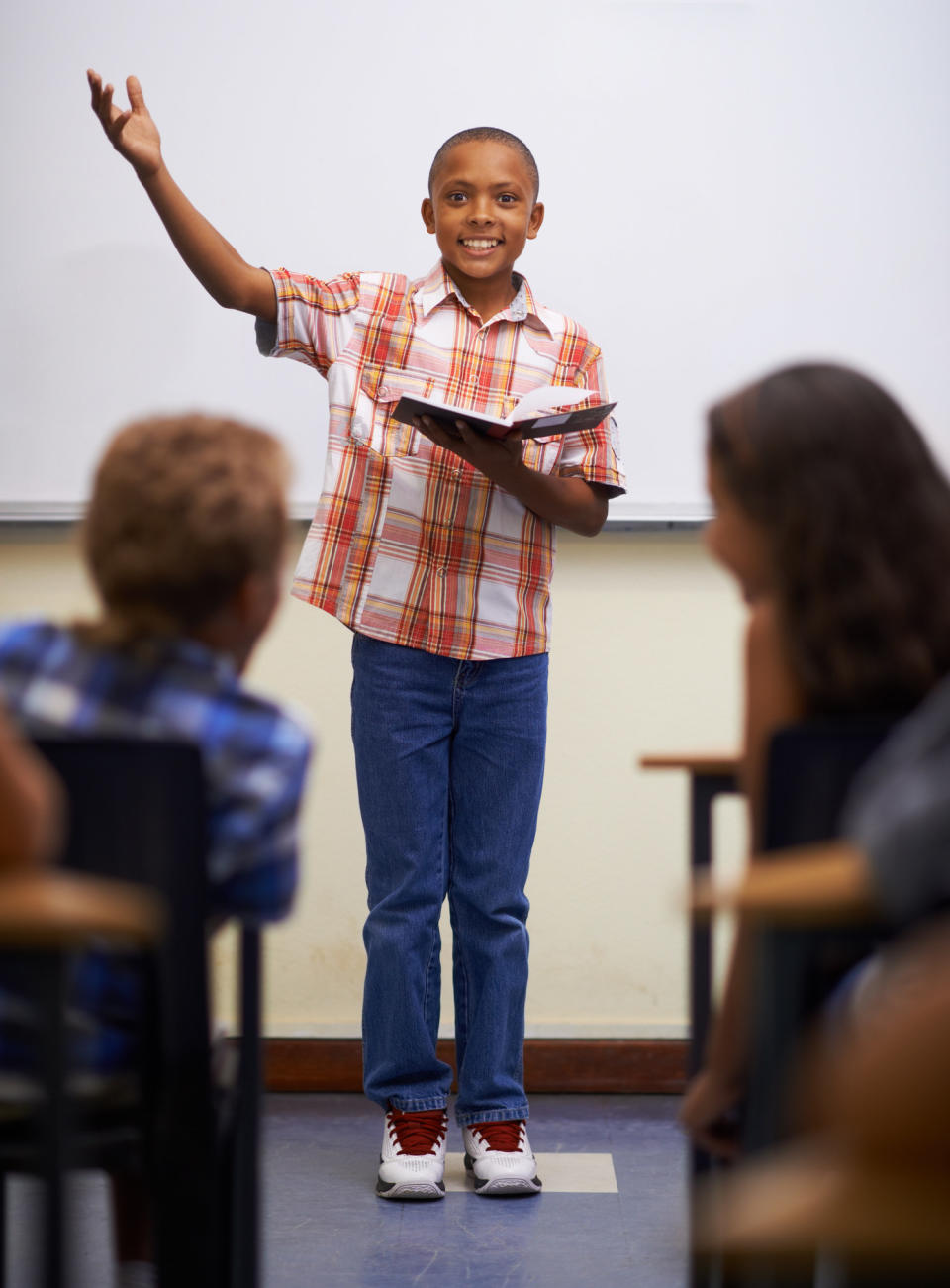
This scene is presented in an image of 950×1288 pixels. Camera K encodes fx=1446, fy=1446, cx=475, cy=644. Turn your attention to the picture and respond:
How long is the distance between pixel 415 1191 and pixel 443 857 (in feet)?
1.62

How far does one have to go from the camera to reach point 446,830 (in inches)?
90.2

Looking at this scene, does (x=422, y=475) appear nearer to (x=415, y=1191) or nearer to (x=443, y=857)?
(x=443, y=857)

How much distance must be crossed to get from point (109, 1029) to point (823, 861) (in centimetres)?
60

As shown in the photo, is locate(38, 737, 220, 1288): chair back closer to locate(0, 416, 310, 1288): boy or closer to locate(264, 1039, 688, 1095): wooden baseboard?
locate(0, 416, 310, 1288): boy

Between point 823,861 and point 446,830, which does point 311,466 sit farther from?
point 823,861

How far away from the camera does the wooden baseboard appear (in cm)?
276

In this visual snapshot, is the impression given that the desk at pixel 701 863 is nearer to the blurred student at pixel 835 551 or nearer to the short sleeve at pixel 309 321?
the blurred student at pixel 835 551

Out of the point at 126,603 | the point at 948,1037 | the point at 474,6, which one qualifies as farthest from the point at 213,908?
the point at 474,6

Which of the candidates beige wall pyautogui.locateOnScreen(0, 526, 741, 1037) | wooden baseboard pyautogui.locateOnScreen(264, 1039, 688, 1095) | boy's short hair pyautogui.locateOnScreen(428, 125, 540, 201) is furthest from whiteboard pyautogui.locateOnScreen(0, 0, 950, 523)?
wooden baseboard pyautogui.locateOnScreen(264, 1039, 688, 1095)

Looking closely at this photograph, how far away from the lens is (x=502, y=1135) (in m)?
2.19

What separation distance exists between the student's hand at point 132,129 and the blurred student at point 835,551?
122cm

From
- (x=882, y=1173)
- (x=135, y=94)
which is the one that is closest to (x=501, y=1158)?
(x=882, y=1173)

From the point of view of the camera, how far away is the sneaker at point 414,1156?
2127mm

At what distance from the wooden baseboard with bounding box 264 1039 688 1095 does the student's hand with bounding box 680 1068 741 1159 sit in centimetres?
152
